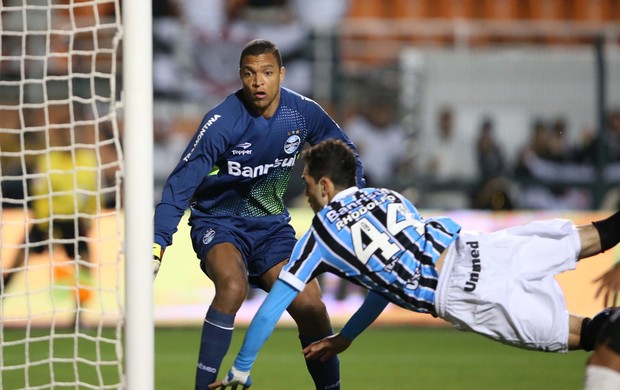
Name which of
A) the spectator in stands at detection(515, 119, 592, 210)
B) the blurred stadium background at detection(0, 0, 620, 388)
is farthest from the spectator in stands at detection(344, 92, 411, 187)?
the spectator in stands at detection(515, 119, 592, 210)

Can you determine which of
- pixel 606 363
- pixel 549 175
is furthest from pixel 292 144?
pixel 549 175

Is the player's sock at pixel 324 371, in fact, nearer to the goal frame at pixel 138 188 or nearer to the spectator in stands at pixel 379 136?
the goal frame at pixel 138 188

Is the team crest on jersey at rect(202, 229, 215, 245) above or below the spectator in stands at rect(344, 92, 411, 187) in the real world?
above

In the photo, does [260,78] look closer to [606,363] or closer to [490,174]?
[606,363]

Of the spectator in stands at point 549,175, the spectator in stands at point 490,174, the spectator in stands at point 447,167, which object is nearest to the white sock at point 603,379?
the spectator in stands at point 447,167

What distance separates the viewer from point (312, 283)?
17.3 feet

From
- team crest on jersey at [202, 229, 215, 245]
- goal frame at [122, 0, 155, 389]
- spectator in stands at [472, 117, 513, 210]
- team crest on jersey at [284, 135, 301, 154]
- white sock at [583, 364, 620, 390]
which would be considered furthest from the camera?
spectator in stands at [472, 117, 513, 210]

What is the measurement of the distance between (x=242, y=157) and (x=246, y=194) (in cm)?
24

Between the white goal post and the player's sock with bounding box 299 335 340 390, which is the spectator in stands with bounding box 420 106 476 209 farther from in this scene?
the player's sock with bounding box 299 335 340 390

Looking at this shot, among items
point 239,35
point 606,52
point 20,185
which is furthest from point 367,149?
point 20,185

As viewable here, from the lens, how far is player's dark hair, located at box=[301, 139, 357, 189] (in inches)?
172

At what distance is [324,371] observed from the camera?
516cm

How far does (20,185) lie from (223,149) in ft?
19.4

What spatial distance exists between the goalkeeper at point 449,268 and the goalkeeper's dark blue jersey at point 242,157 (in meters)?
0.96
